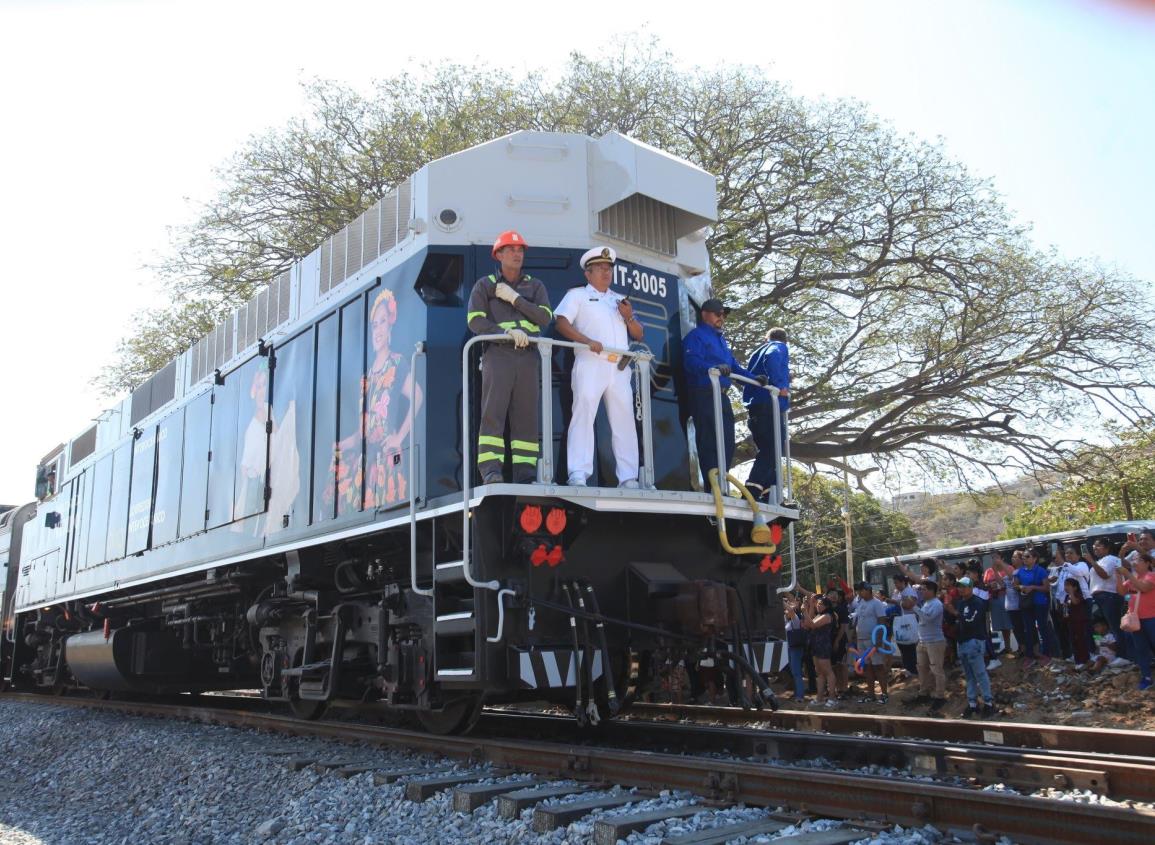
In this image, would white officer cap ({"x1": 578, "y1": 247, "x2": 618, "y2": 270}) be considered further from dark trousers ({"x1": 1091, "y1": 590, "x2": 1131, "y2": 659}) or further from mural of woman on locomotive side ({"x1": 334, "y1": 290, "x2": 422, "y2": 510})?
dark trousers ({"x1": 1091, "y1": 590, "x2": 1131, "y2": 659})

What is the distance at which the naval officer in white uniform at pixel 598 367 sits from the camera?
614 centimetres

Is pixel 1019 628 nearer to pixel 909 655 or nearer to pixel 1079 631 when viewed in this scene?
pixel 1079 631

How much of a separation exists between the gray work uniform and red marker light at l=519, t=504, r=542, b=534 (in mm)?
304

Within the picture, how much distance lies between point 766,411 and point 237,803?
14.2ft

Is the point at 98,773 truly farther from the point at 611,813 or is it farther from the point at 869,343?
the point at 869,343

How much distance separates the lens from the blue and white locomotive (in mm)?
5727

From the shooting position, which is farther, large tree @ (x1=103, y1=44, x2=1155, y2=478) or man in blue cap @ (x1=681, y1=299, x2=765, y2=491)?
large tree @ (x1=103, y1=44, x2=1155, y2=478)

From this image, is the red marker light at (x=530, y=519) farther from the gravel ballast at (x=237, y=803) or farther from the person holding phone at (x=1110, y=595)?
the person holding phone at (x=1110, y=595)

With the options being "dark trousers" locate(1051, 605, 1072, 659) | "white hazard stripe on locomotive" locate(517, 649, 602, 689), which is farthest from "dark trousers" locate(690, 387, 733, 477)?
"dark trousers" locate(1051, 605, 1072, 659)

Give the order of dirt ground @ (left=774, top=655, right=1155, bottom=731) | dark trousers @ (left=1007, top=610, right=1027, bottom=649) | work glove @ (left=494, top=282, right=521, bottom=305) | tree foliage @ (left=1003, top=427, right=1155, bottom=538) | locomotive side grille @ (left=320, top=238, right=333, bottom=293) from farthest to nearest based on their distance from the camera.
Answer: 1. tree foliage @ (left=1003, top=427, right=1155, bottom=538)
2. dark trousers @ (left=1007, top=610, right=1027, bottom=649)
3. dirt ground @ (left=774, top=655, right=1155, bottom=731)
4. locomotive side grille @ (left=320, top=238, right=333, bottom=293)
5. work glove @ (left=494, top=282, right=521, bottom=305)

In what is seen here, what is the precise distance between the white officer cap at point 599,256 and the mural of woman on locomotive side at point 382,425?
1352mm

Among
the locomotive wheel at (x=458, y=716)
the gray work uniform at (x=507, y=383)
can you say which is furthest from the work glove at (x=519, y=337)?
the locomotive wheel at (x=458, y=716)

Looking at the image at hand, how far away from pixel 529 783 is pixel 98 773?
3.98 meters

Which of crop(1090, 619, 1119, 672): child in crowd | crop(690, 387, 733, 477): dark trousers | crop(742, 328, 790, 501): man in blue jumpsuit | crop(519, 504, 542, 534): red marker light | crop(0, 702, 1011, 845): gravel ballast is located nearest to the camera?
crop(0, 702, 1011, 845): gravel ballast
